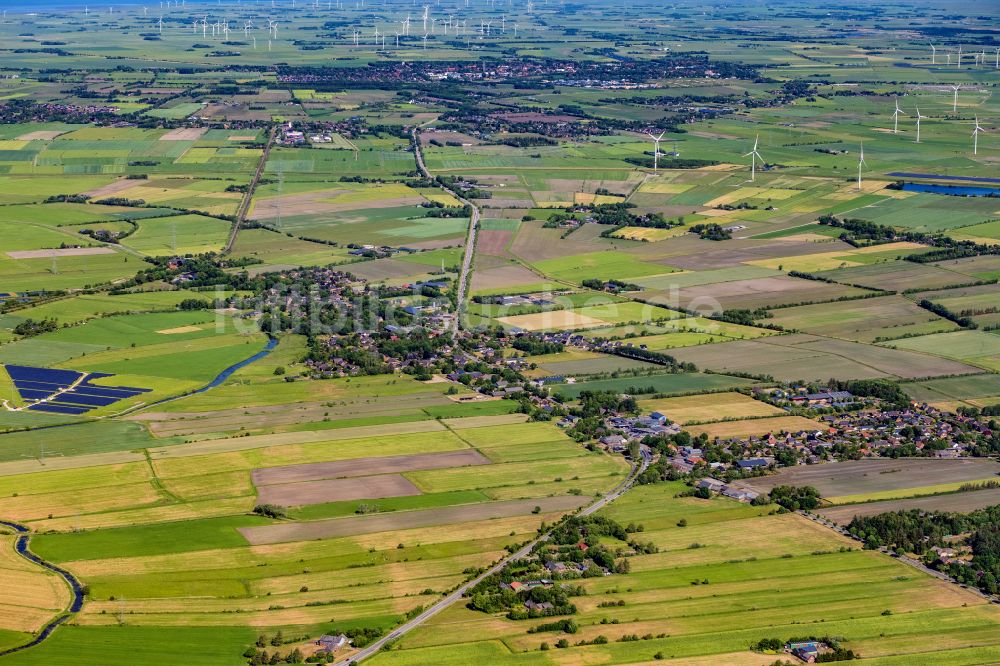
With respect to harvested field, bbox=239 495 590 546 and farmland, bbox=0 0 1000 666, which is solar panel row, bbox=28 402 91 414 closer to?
farmland, bbox=0 0 1000 666

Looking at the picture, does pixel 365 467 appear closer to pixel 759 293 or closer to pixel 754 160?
pixel 759 293

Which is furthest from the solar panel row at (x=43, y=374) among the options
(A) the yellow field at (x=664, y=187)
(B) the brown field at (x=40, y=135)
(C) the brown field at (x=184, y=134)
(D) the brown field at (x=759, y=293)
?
(B) the brown field at (x=40, y=135)

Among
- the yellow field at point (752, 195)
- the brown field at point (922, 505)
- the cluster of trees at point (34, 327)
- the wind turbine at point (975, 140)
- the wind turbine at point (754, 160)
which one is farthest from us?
the wind turbine at point (975, 140)

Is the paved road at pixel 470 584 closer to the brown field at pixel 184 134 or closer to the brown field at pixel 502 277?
the brown field at pixel 502 277


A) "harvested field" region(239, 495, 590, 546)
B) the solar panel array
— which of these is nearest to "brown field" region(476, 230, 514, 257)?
the solar panel array

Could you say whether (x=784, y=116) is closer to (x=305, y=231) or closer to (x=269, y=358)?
(x=305, y=231)

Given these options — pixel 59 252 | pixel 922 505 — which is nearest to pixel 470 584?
pixel 922 505

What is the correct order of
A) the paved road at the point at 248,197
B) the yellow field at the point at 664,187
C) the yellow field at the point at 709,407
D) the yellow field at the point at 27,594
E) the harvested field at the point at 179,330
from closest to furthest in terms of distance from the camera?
the yellow field at the point at 27,594
the yellow field at the point at 709,407
the harvested field at the point at 179,330
the paved road at the point at 248,197
the yellow field at the point at 664,187
